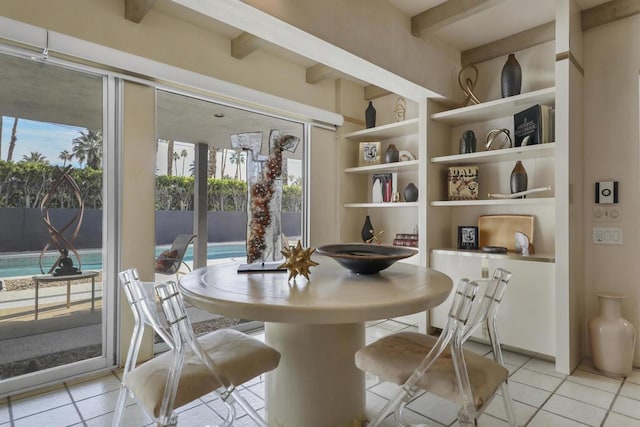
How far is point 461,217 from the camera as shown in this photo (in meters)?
3.42

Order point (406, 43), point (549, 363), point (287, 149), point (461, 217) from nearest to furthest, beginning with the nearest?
1. point (287, 149)
2. point (549, 363)
3. point (406, 43)
4. point (461, 217)

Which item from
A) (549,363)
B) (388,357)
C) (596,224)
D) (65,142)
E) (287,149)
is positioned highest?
(65,142)

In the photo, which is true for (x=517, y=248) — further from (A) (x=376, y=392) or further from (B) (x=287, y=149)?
(B) (x=287, y=149)

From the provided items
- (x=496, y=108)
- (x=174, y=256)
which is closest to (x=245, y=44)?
(x=174, y=256)

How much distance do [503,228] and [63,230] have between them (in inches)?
132

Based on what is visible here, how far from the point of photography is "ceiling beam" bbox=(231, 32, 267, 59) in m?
2.81

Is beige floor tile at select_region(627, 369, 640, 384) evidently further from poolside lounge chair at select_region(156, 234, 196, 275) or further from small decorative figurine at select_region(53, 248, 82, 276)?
small decorative figurine at select_region(53, 248, 82, 276)

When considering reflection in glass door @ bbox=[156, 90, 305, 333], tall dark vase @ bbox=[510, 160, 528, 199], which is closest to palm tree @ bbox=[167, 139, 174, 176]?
reflection in glass door @ bbox=[156, 90, 305, 333]

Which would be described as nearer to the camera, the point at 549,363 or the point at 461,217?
the point at 549,363

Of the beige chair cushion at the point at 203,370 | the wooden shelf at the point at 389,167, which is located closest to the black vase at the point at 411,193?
the wooden shelf at the point at 389,167

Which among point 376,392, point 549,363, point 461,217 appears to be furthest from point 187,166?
point 549,363

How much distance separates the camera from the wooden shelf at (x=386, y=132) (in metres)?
3.49

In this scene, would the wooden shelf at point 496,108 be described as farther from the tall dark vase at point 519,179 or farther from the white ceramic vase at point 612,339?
the white ceramic vase at point 612,339

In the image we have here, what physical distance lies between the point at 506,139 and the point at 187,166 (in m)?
2.76
